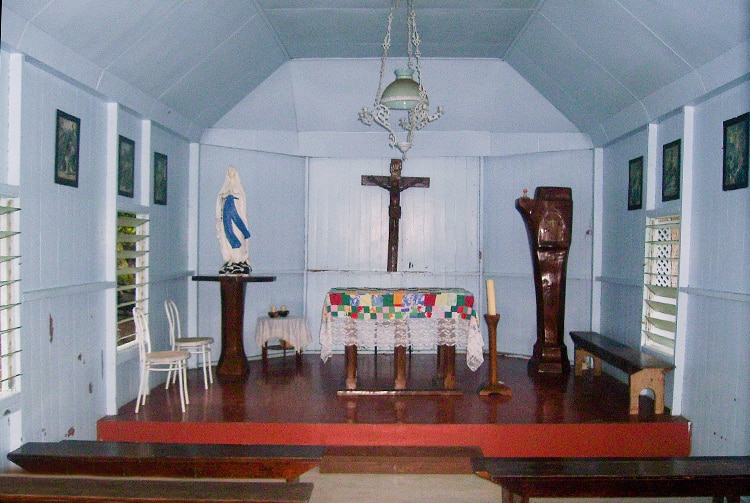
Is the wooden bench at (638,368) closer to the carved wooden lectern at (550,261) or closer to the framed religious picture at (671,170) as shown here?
the carved wooden lectern at (550,261)

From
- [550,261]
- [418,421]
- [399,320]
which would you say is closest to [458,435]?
[418,421]

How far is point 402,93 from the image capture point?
544 centimetres

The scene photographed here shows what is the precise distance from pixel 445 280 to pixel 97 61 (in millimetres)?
5214

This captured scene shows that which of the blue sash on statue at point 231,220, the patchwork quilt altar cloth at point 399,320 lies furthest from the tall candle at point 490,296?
the blue sash on statue at point 231,220

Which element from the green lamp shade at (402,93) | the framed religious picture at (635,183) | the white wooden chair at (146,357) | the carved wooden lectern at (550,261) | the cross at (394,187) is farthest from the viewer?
the cross at (394,187)

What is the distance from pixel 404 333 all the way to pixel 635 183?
282cm

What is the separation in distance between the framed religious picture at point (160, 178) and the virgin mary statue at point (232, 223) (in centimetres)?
55

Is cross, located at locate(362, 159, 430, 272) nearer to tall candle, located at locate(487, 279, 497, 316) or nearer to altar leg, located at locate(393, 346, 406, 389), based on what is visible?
altar leg, located at locate(393, 346, 406, 389)

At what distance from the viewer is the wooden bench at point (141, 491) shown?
2973 mm

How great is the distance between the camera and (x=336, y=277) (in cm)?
861

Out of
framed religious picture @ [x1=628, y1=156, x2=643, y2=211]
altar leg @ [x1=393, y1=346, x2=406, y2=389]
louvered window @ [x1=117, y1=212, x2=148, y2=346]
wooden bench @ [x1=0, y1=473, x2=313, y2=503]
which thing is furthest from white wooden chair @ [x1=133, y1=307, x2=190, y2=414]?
framed religious picture @ [x1=628, y1=156, x2=643, y2=211]

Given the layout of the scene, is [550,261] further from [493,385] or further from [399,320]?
[399,320]

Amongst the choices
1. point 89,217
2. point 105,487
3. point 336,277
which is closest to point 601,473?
point 105,487

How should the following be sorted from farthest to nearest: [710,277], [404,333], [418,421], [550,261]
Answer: [550,261] < [404,333] < [418,421] < [710,277]
